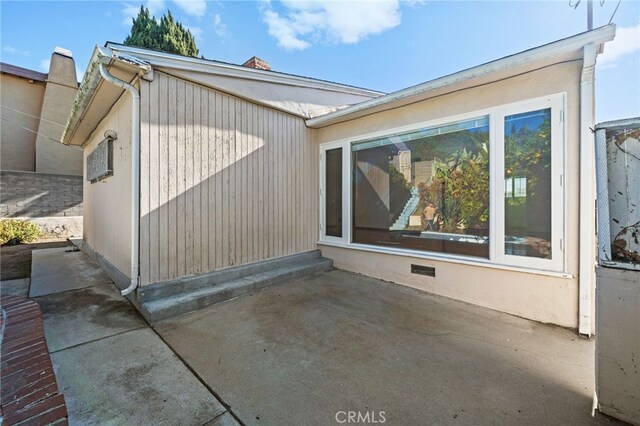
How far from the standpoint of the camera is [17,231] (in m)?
7.82

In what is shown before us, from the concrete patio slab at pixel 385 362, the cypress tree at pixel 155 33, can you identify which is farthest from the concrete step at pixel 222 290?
the cypress tree at pixel 155 33

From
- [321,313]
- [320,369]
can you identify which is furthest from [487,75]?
[320,369]

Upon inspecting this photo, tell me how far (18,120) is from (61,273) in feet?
30.3

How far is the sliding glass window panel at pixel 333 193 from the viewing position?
4949 millimetres

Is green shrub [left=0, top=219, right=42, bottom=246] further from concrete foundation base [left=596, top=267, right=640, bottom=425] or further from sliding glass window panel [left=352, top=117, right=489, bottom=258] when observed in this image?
concrete foundation base [left=596, top=267, right=640, bottom=425]

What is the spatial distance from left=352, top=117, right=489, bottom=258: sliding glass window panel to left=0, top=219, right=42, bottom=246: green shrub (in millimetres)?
9628

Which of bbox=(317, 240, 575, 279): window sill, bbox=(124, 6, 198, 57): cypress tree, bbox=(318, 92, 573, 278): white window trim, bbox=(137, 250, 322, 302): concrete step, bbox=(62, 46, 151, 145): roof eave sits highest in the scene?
bbox=(124, 6, 198, 57): cypress tree

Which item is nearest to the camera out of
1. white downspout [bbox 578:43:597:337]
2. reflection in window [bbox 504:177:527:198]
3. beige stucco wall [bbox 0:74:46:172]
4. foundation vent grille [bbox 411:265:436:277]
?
white downspout [bbox 578:43:597:337]

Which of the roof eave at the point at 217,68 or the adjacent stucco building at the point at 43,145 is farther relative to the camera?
the adjacent stucco building at the point at 43,145

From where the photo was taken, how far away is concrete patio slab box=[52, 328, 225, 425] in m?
1.63

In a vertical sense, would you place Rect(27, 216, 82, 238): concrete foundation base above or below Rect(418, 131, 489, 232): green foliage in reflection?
→ below

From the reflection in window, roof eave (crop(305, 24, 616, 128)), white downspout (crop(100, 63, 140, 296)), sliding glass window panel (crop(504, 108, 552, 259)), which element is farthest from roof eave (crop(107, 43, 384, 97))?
the reflection in window

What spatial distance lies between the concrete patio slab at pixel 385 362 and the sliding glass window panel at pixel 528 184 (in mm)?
879

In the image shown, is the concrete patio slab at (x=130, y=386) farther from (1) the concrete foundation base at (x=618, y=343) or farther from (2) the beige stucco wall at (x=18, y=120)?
(2) the beige stucco wall at (x=18, y=120)
